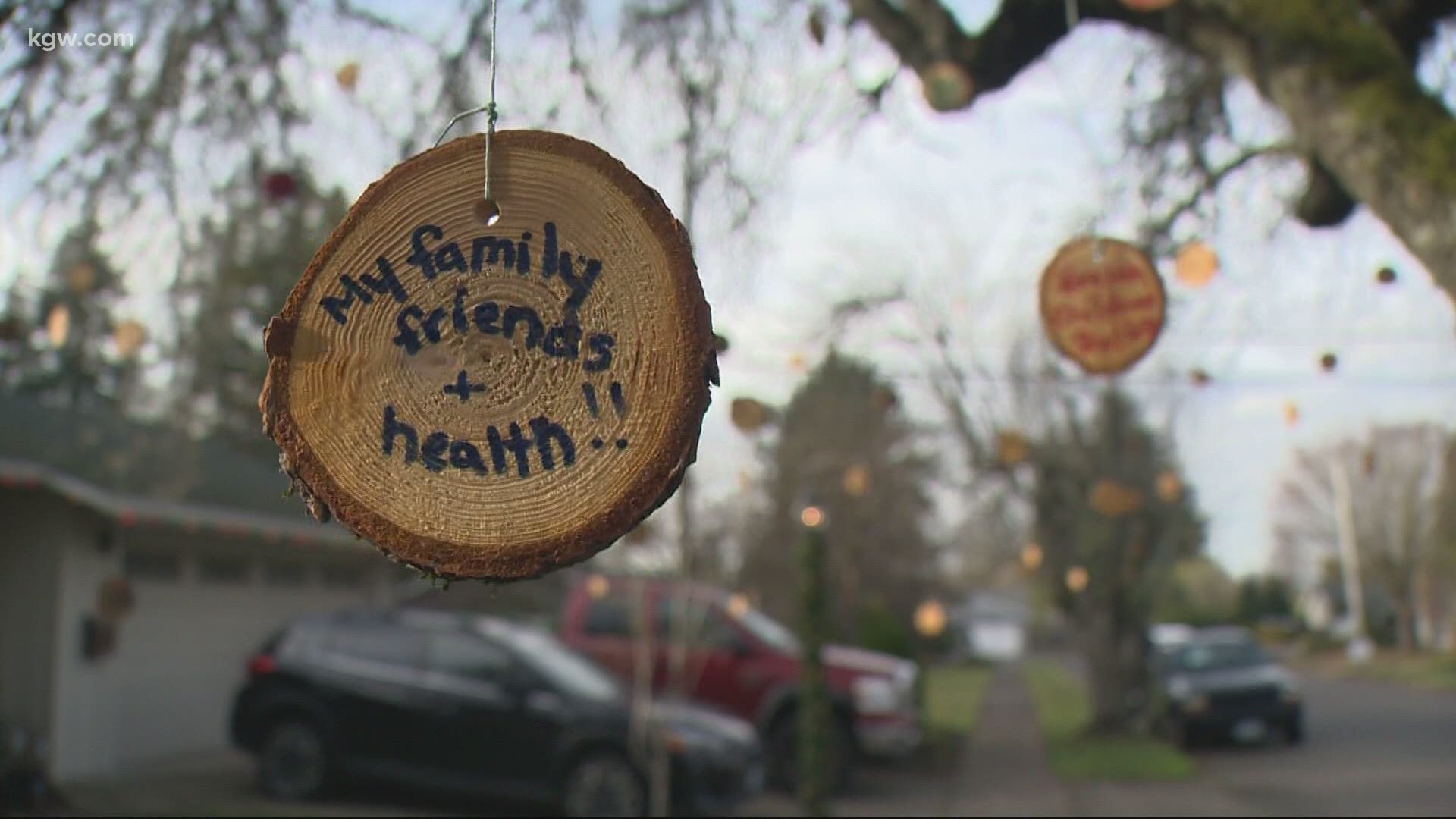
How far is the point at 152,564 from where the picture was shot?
13.9 m

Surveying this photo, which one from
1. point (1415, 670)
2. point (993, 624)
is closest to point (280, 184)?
point (1415, 670)

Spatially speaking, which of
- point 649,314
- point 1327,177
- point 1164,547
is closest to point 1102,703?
point 1164,547

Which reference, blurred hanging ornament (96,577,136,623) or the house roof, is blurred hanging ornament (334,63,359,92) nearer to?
the house roof

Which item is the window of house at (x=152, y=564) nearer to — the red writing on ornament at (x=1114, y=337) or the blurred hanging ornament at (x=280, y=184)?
the blurred hanging ornament at (x=280, y=184)

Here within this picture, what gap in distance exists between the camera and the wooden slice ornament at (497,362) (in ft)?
7.95

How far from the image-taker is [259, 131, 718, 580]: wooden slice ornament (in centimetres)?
242

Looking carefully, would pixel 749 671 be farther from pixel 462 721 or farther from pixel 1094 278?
pixel 1094 278

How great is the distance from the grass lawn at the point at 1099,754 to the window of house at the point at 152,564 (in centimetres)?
935

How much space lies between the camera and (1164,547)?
65.7ft

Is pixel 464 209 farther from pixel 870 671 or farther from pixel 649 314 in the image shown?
pixel 870 671

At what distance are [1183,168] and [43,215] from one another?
261 inches

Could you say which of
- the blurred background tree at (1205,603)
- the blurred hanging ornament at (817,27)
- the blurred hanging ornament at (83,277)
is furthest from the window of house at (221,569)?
the blurred background tree at (1205,603)

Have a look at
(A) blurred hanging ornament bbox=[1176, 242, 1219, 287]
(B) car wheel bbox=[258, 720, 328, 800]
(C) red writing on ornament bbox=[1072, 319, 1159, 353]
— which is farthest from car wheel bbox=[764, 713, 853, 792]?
(C) red writing on ornament bbox=[1072, 319, 1159, 353]

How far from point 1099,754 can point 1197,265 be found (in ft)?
33.5
